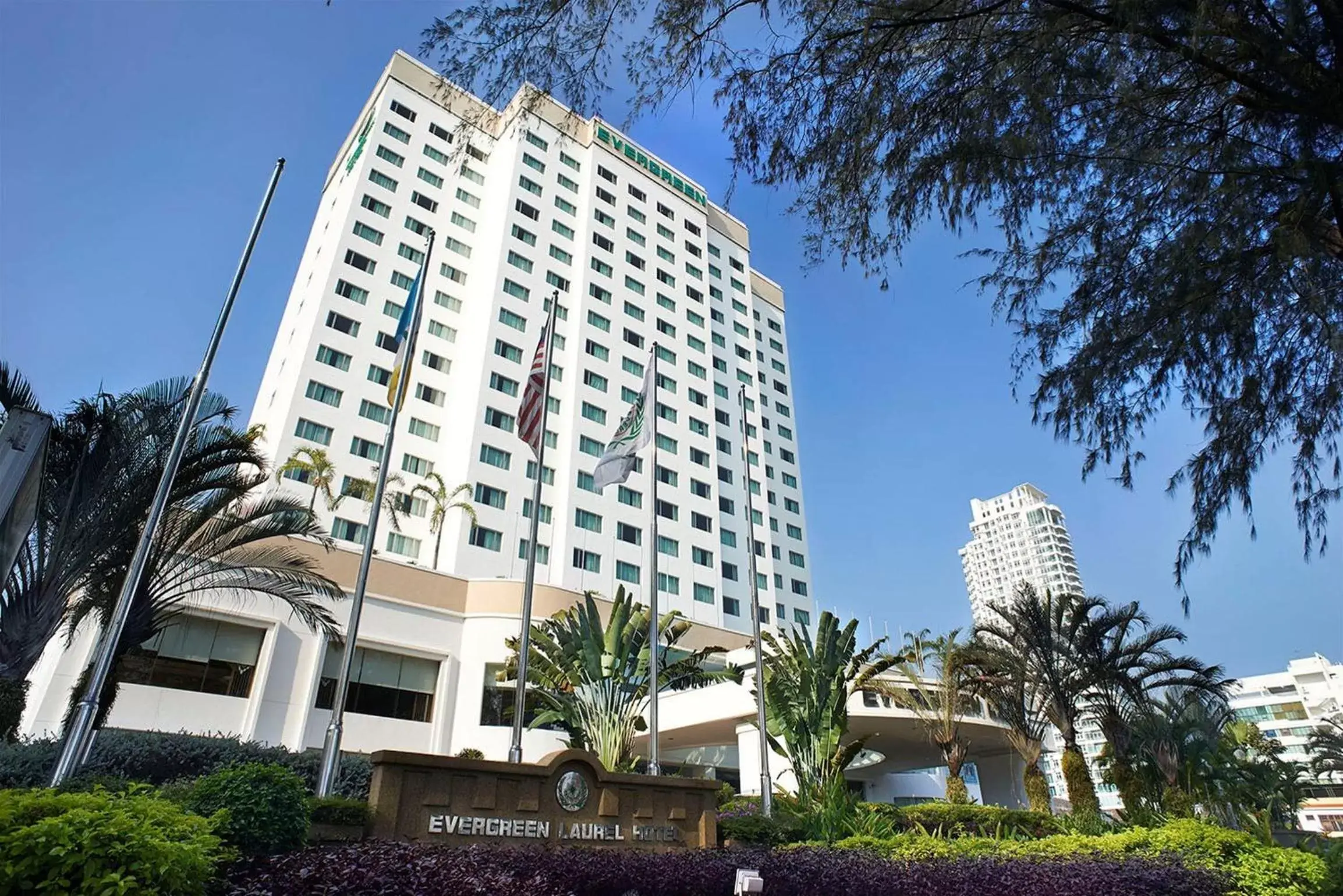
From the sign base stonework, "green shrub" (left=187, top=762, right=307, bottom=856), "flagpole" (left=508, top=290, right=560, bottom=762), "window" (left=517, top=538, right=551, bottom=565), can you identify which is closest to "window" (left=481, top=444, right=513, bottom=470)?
"window" (left=517, top=538, right=551, bottom=565)

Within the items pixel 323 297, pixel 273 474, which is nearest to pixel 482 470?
pixel 273 474

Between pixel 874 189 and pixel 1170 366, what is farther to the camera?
pixel 1170 366

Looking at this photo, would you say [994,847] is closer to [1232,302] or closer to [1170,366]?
[1170,366]

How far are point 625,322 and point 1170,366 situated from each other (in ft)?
151

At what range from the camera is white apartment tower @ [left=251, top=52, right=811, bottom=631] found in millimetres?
41312

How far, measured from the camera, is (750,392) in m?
62.3

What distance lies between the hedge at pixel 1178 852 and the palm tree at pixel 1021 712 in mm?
11941

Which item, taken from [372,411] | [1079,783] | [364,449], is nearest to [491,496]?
[364,449]

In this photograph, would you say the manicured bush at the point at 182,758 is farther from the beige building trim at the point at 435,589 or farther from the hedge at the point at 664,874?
the beige building trim at the point at 435,589

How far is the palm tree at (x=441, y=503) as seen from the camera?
3909cm

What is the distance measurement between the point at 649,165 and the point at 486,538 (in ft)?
122

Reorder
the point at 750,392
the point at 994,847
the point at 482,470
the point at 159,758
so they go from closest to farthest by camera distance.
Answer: the point at 994,847, the point at 159,758, the point at 482,470, the point at 750,392

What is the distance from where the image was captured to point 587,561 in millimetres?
43125

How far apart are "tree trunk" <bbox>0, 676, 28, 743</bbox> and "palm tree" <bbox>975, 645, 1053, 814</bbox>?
1030 inches
